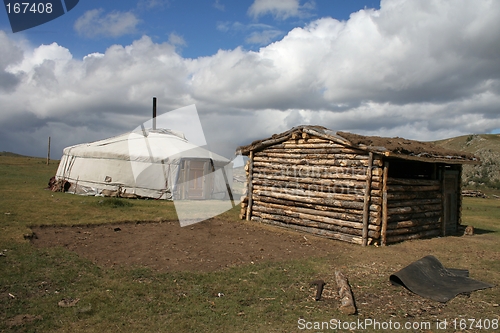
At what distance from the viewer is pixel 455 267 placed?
7676mm

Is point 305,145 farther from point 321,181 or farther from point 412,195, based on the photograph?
point 412,195

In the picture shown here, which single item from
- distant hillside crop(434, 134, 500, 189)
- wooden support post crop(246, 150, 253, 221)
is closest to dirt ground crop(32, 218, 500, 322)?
wooden support post crop(246, 150, 253, 221)

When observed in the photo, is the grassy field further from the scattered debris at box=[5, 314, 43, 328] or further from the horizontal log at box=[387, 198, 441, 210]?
the horizontal log at box=[387, 198, 441, 210]

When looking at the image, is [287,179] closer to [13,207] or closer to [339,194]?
[339,194]

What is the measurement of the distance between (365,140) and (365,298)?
507 cm

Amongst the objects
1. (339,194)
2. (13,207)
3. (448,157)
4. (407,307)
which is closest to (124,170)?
(13,207)

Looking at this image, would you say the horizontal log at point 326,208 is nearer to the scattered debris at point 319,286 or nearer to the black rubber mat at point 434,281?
the black rubber mat at point 434,281

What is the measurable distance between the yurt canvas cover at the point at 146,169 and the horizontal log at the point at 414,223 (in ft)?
34.9

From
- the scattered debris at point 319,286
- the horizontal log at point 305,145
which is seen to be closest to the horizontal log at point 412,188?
the horizontal log at point 305,145

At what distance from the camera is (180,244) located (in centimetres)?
884

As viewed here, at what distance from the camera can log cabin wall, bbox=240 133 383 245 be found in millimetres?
9570

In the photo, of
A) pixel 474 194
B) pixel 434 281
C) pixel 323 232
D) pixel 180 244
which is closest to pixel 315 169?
pixel 323 232

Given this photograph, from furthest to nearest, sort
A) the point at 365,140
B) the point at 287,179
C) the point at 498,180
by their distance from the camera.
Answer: the point at 498,180
the point at 287,179
the point at 365,140

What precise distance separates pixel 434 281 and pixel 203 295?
3.90 metres
